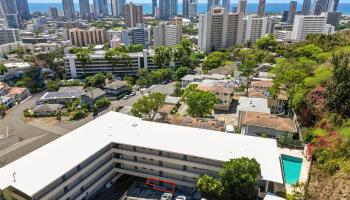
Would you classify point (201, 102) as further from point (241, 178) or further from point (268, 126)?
point (241, 178)

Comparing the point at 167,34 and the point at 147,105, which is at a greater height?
the point at 167,34

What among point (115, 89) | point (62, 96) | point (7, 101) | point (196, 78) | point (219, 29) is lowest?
point (7, 101)

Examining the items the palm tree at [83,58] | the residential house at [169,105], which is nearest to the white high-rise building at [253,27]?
the palm tree at [83,58]

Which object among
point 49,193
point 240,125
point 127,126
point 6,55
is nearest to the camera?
point 49,193

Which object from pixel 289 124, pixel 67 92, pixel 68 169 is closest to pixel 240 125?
pixel 289 124

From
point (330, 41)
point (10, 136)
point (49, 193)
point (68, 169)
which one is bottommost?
point (10, 136)

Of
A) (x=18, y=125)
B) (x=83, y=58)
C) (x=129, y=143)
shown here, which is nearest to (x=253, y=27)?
(x=83, y=58)

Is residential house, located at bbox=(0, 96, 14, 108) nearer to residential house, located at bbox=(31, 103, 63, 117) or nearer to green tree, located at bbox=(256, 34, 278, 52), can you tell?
residential house, located at bbox=(31, 103, 63, 117)

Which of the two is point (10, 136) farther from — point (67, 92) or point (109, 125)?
point (109, 125)
